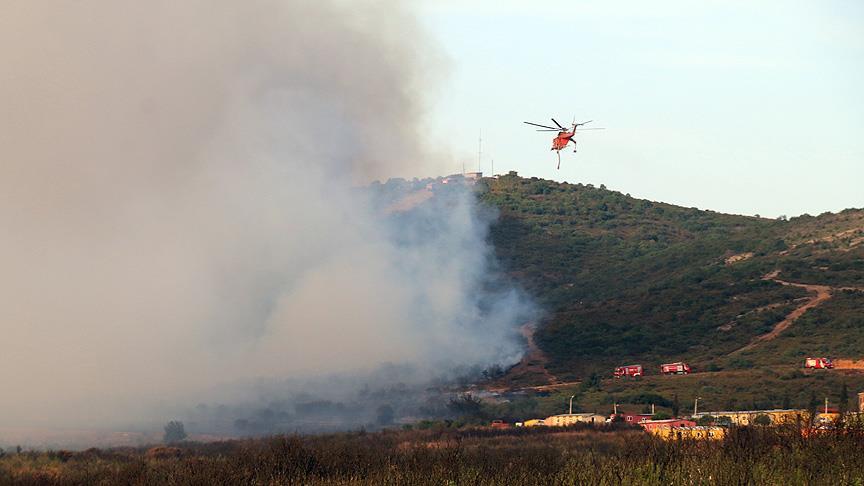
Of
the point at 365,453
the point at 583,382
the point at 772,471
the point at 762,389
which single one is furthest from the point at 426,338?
the point at 772,471

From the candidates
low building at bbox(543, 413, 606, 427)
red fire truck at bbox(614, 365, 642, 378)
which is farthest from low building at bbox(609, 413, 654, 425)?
red fire truck at bbox(614, 365, 642, 378)

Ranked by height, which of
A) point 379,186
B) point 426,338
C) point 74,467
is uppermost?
point 379,186

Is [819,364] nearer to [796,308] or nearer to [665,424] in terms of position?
[796,308]

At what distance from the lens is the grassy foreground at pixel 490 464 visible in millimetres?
45688

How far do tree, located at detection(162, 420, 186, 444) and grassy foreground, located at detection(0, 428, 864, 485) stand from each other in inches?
594

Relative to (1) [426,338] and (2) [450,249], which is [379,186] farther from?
(1) [426,338]

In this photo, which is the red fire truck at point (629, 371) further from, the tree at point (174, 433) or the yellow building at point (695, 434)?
the tree at point (174, 433)

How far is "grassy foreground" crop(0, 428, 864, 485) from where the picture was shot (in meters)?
45.7

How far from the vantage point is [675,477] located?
43.9 metres

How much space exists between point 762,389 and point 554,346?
117 feet

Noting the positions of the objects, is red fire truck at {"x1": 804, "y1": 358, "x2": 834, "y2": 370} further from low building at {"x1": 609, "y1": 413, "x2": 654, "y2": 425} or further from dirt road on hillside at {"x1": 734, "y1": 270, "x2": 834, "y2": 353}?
low building at {"x1": 609, "y1": 413, "x2": 654, "y2": 425}

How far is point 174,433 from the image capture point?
312 feet

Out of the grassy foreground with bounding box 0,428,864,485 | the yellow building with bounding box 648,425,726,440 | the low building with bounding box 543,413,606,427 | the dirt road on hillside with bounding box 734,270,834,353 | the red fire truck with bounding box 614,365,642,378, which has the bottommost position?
the grassy foreground with bounding box 0,428,864,485

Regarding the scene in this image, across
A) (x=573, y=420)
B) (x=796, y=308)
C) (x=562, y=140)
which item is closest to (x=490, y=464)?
(x=562, y=140)
